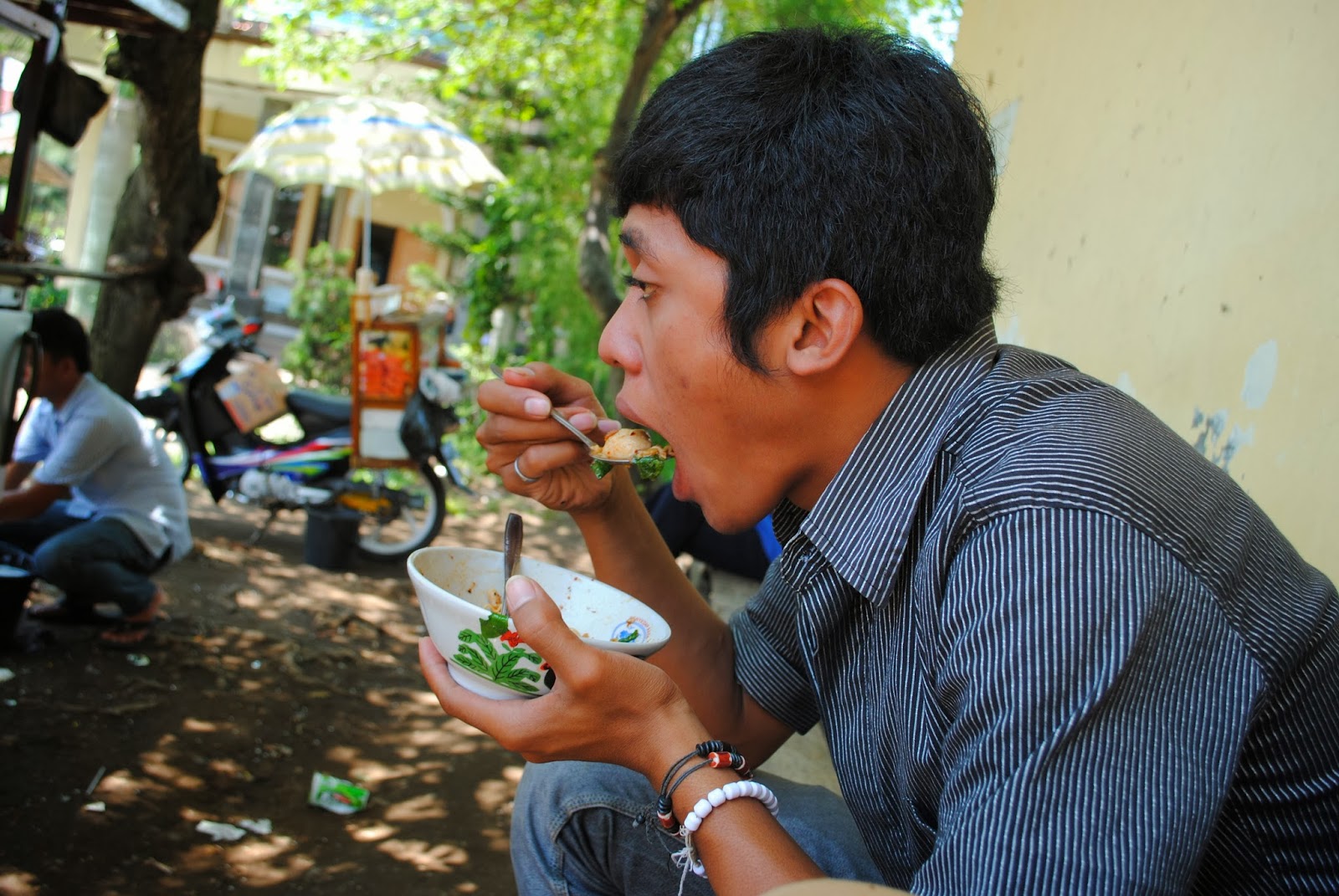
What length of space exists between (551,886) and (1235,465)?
1.78 meters

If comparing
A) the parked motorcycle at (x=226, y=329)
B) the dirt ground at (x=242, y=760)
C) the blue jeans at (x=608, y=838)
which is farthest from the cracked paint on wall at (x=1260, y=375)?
the parked motorcycle at (x=226, y=329)

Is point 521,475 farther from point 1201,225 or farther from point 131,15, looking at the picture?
point 131,15

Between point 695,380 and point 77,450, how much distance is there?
3689mm

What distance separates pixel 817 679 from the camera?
161cm

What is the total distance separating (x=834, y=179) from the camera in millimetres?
1389

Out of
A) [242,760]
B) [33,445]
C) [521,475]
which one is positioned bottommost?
[242,760]

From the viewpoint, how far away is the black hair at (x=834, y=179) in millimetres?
1393

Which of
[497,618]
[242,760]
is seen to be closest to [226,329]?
[242,760]

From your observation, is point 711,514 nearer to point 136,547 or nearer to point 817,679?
point 817,679

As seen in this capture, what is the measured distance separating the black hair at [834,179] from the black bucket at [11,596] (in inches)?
139

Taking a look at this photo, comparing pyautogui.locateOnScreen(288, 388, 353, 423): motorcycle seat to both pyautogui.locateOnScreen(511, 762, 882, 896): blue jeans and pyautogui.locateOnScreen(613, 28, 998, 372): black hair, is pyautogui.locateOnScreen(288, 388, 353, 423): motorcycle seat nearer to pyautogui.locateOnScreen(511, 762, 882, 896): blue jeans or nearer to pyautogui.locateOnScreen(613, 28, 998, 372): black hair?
pyautogui.locateOnScreen(511, 762, 882, 896): blue jeans

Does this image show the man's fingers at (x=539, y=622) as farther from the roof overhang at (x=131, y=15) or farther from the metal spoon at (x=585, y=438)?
the roof overhang at (x=131, y=15)

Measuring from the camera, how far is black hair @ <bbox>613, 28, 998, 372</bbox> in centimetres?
139

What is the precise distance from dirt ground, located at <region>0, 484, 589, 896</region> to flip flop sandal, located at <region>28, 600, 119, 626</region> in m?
0.07
